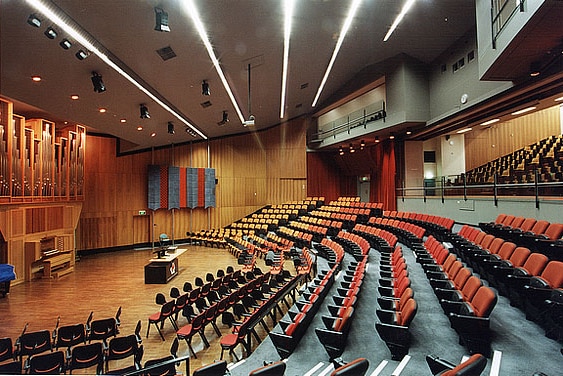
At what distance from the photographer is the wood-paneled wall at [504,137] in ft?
31.0

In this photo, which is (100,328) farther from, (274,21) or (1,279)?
(274,21)

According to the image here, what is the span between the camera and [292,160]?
13586 mm

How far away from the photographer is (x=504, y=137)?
398 inches

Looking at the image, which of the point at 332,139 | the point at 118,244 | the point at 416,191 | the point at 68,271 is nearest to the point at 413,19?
the point at 416,191

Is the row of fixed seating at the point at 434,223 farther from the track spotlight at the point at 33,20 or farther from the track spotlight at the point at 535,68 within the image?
the track spotlight at the point at 33,20

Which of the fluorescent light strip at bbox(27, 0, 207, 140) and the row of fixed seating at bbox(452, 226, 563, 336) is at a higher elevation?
the fluorescent light strip at bbox(27, 0, 207, 140)

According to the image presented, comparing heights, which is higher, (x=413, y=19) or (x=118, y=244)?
(x=413, y=19)

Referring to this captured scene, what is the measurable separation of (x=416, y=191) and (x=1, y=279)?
8.79m

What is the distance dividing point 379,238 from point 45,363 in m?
5.14

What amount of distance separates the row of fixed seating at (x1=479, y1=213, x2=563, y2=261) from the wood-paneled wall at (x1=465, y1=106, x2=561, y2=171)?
5.79m

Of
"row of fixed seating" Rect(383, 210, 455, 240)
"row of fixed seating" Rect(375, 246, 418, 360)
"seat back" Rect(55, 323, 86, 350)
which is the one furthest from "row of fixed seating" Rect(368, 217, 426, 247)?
"seat back" Rect(55, 323, 86, 350)

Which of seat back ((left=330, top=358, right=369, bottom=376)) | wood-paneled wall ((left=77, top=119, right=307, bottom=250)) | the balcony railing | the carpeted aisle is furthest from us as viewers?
wood-paneled wall ((left=77, top=119, right=307, bottom=250))

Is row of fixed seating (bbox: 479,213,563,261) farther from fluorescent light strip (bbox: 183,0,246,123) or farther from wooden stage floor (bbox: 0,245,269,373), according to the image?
fluorescent light strip (bbox: 183,0,246,123)

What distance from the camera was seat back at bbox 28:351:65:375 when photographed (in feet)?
9.59
